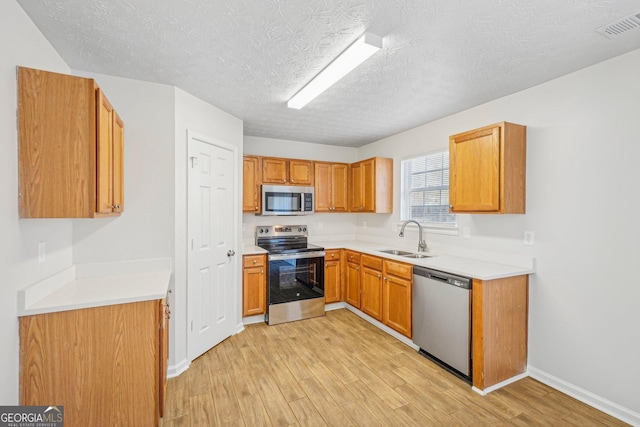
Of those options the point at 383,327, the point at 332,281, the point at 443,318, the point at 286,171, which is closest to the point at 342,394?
the point at 443,318

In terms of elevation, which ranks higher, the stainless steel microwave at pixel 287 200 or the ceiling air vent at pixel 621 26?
the ceiling air vent at pixel 621 26

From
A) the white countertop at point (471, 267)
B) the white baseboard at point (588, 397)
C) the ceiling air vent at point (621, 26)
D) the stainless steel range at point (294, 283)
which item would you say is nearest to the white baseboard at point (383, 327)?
the stainless steel range at point (294, 283)

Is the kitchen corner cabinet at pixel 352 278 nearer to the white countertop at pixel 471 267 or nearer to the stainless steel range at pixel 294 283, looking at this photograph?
the stainless steel range at pixel 294 283

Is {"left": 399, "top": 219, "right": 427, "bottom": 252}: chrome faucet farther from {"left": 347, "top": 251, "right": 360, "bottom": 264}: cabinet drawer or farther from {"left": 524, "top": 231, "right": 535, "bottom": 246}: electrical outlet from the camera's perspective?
{"left": 524, "top": 231, "right": 535, "bottom": 246}: electrical outlet

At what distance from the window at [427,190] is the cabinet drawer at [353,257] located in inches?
35.3

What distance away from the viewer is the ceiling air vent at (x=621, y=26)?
1.66 m

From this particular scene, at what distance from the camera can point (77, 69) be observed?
90.9 inches

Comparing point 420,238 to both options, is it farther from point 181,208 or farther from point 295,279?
point 181,208

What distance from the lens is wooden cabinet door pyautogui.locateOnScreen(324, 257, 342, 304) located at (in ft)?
13.8

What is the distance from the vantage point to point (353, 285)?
4.14 metres

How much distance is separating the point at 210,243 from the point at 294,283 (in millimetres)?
1319

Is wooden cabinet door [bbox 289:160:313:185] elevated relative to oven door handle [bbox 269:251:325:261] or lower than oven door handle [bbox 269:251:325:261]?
elevated

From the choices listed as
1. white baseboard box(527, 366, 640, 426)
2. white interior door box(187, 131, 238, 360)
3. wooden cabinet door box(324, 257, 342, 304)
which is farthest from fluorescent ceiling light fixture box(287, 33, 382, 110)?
white baseboard box(527, 366, 640, 426)

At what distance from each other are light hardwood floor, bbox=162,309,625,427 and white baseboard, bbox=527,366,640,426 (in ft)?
0.20
